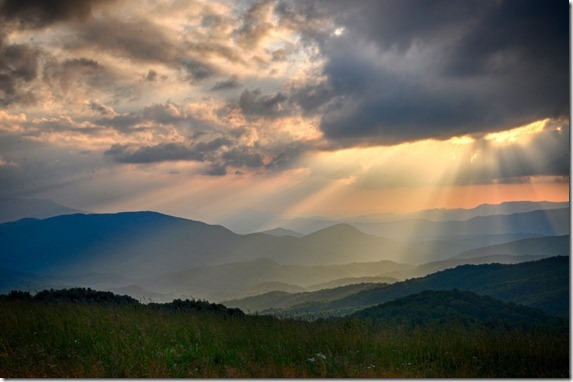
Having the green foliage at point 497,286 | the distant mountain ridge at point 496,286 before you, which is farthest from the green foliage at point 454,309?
the distant mountain ridge at point 496,286

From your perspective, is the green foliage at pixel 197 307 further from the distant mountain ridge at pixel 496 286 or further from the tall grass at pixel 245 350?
the distant mountain ridge at pixel 496 286

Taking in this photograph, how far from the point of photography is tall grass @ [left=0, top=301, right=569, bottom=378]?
32.9 ft

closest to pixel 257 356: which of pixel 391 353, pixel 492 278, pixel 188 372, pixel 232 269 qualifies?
pixel 188 372

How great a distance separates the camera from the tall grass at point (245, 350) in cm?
1002

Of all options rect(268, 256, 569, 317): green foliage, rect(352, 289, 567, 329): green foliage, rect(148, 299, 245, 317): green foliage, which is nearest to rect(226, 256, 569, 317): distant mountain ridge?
rect(268, 256, 569, 317): green foliage

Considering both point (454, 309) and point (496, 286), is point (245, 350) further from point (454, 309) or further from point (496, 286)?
point (496, 286)

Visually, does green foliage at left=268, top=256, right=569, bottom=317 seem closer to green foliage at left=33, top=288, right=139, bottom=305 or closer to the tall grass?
green foliage at left=33, top=288, right=139, bottom=305

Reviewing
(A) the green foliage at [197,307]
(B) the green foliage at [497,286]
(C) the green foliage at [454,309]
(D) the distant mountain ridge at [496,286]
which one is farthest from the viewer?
(D) the distant mountain ridge at [496,286]

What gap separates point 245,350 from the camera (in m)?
11.0

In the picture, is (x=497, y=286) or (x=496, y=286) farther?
(x=496, y=286)

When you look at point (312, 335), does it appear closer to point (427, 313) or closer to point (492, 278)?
point (427, 313)

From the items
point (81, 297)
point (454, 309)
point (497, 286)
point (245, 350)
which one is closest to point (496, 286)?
point (497, 286)

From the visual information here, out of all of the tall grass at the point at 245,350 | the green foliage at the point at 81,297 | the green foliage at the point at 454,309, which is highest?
the green foliage at the point at 81,297

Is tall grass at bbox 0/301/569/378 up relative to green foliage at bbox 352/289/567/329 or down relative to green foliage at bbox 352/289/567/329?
up
